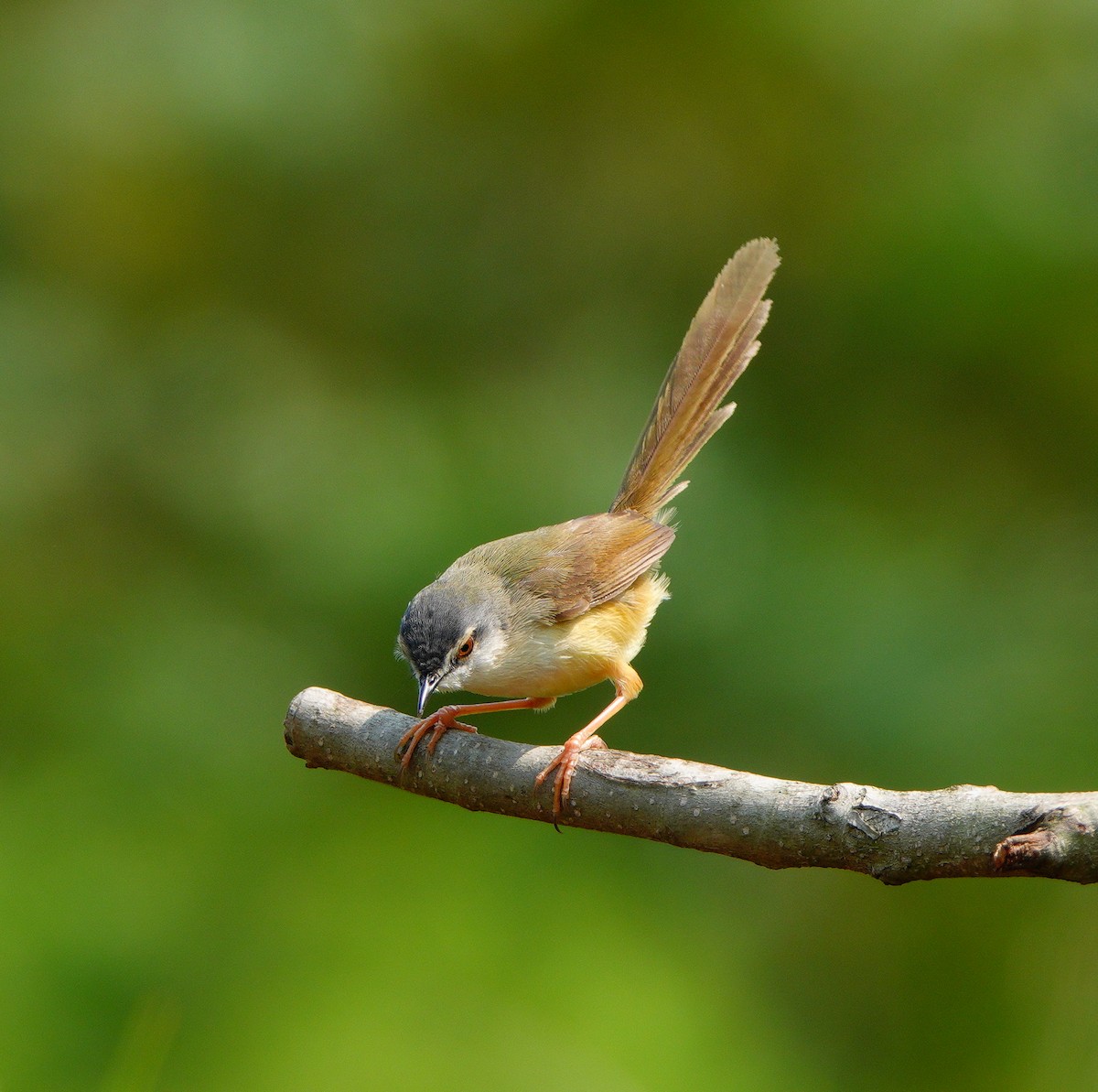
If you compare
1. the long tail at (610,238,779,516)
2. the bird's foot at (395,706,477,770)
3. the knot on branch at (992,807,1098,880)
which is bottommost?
the knot on branch at (992,807,1098,880)

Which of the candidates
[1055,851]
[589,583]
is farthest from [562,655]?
[1055,851]

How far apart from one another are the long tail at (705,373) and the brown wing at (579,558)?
5.8 inches

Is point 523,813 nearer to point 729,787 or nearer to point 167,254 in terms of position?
point 729,787

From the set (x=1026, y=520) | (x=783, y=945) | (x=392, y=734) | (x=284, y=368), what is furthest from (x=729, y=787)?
(x=284, y=368)

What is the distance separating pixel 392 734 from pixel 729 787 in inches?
32.1

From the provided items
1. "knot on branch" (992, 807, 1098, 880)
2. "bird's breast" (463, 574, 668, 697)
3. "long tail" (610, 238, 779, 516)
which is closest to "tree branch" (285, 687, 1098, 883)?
"knot on branch" (992, 807, 1098, 880)

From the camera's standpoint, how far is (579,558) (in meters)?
3.18

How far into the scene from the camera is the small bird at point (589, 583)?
2783 millimetres

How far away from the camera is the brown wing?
3.08 metres

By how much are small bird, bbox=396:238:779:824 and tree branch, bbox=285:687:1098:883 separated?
0.70 ft

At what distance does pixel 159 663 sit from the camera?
4293 mm

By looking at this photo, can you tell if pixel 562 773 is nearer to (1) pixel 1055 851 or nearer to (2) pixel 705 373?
(1) pixel 1055 851

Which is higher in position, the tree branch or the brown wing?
the brown wing

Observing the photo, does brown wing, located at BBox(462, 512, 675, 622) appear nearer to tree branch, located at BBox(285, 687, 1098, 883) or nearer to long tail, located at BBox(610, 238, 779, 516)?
long tail, located at BBox(610, 238, 779, 516)
